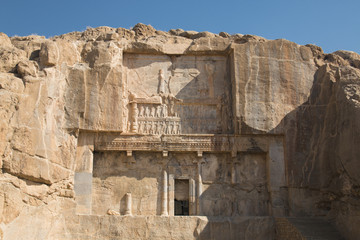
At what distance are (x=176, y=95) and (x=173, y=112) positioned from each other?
1.97ft

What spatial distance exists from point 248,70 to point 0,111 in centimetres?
766

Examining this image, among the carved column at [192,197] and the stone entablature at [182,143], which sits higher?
the stone entablature at [182,143]

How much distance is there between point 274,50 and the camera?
53.2ft

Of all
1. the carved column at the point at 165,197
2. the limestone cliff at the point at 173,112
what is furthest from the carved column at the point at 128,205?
the carved column at the point at 165,197

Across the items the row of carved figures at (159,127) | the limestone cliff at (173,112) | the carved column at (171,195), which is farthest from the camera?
the row of carved figures at (159,127)

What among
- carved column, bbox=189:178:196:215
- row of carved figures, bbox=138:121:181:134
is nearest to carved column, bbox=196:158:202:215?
carved column, bbox=189:178:196:215

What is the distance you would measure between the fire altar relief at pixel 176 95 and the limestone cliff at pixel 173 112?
35 mm

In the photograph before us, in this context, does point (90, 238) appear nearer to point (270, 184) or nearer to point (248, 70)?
point (270, 184)

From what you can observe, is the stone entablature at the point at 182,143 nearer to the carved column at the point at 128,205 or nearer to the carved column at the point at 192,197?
the carved column at the point at 192,197

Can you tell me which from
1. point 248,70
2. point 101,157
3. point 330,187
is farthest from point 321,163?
point 101,157

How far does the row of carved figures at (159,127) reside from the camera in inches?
619

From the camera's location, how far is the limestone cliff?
13789 mm

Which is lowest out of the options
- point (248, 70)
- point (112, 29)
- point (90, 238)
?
point (90, 238)

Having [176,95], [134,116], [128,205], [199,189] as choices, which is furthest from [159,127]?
[128,205]
